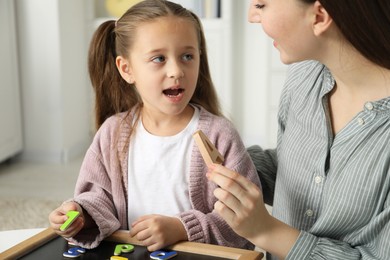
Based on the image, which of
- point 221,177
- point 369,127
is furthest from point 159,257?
point 369,127

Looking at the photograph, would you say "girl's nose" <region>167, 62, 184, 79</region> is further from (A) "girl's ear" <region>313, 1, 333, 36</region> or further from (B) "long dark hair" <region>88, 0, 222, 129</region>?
(A) "girl's ear" <region>313, 1, 333, 36</region>

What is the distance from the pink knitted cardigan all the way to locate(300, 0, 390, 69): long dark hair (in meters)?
0.35

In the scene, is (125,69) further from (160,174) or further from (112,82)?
(160,174)

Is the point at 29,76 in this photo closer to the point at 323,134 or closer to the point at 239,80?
the point at 239,80

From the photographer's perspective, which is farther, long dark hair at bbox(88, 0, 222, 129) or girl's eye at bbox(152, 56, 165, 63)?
long dark hair at bbox(88, 0, 222, 129)

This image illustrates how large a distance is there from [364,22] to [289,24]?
0.13 metres

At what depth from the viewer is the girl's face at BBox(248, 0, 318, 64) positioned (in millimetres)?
1172

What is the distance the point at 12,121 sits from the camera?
3.77 metres

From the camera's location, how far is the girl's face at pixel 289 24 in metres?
1.17

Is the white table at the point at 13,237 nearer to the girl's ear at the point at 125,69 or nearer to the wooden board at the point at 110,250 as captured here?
the wooden board at the point at 110,250

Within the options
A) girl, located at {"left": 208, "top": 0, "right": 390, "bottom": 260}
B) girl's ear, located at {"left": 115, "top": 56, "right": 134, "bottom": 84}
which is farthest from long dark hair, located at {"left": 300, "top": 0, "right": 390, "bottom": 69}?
girl's ear, located at {"left": 115, "top": 56, "right": 134, "bottom": 84}

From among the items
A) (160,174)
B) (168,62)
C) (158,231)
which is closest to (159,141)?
(160,174)

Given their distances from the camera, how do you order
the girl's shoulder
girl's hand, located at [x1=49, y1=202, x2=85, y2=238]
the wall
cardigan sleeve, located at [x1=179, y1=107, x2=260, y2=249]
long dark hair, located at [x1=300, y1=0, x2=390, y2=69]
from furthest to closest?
the wall, the girl's shoulder, cardigan sleeve, located at [x1=179, y1=107, x2=260, y2=249], girl's hand, located at [x1=49, y1=202, x2=85, y2=238], long dark hair, located at [x1=300, y1=0, x2=390, y2=69]

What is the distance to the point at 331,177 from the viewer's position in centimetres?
125
